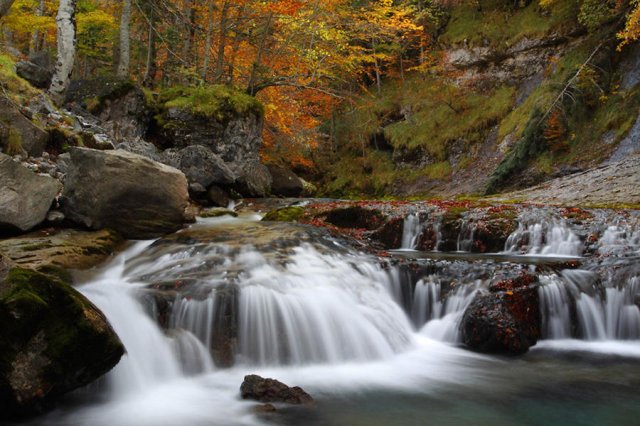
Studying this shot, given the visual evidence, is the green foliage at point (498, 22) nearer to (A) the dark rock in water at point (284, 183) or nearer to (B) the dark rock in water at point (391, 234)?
(A) the dark rock in water at point (284, 183)

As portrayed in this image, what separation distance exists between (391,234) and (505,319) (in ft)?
14.6

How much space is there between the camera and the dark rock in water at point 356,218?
1110cm

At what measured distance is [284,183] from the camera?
1830cm

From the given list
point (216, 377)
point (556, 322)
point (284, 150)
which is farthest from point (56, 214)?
point (284, 150)

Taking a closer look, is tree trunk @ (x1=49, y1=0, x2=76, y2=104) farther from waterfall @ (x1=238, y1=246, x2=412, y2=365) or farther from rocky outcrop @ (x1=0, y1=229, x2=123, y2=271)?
waterfall @ (x1=238, y1=246, x2=412, y2=365)

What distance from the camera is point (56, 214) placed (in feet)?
25.9

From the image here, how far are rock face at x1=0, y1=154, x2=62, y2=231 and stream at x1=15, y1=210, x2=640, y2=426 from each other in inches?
55.6

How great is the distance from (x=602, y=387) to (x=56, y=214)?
796cm

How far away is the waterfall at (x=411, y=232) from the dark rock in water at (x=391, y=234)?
9cm

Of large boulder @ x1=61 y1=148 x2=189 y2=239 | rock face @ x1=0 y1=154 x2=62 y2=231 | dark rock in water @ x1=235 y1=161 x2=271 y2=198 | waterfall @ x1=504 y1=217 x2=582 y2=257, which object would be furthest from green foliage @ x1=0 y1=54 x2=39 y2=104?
waterfall @ x1=504 y1=217 x2=582 y2=257

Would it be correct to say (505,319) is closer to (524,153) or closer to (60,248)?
(60,248)

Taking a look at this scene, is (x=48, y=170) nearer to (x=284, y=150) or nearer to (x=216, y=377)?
(x=216, y=377)

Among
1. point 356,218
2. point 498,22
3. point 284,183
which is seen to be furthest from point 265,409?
point 498,22

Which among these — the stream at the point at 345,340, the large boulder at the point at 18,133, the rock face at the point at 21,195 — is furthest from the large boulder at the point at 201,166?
the rock face at the point at 21,195
